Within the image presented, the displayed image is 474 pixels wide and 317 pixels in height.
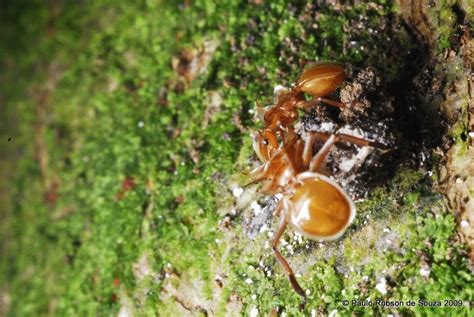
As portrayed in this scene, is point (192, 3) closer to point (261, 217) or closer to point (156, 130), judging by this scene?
point (156, 130)

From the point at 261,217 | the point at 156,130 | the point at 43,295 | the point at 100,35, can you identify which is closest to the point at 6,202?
the point at 43,295

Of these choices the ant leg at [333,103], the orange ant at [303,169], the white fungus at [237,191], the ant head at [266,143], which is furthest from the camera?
the white fungus at [237,191]

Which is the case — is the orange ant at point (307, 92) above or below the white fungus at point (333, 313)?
above

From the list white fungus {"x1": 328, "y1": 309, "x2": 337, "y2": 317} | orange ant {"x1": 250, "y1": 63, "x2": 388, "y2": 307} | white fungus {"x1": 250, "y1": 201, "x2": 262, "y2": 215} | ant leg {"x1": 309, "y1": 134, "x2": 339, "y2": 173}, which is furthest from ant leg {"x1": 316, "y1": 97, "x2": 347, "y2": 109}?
white fungus {"x1": 328, "y1": 309, "x2": 337, "y2": 317}

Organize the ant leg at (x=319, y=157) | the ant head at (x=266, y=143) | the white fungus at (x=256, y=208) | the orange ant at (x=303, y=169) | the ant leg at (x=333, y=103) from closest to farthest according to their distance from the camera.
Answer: the orange ant at (x=303, y=169), the ant leg at (x=319, y=157), the ant leg at (x=333, y=103), the ant head at (x=266, y=143), the white fungus at (x=256, y=208)

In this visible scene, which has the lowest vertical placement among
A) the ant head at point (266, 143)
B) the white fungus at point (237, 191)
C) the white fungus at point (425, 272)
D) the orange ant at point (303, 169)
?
the white fungus at point (237, 191)

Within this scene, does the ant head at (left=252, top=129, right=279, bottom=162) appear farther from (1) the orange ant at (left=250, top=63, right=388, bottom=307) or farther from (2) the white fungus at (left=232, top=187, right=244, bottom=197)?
(2) the white fungus at (left=232, top=187, right=244, bottom=197)

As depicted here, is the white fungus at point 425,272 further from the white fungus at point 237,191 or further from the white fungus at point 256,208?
the white fungus at point 237,191

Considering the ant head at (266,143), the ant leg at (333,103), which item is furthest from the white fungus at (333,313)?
the ant leg at (333,103)
